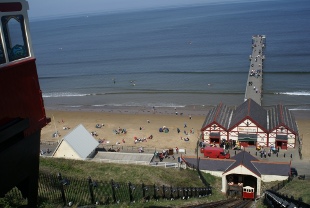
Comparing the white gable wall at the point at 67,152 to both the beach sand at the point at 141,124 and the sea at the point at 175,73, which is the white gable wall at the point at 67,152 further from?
the sea at the point at 175,73

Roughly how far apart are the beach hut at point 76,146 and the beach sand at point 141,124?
20.2 feet

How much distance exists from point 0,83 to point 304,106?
45486 mm

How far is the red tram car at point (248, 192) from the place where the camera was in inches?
751

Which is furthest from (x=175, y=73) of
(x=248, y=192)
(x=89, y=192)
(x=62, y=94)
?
(x=89, y=192)

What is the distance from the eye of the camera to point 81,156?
1000 inches

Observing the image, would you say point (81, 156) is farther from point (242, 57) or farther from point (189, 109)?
point (242, 57)

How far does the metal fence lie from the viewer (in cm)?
966

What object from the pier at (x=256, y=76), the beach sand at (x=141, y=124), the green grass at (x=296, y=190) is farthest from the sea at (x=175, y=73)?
the green grass at (x=296, y=190)

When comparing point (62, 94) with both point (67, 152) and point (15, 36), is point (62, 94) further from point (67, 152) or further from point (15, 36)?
point (15, 36)

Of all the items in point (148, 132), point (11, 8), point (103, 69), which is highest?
point (11, 8)

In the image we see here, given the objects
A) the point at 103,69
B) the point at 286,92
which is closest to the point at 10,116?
the point at 286,92

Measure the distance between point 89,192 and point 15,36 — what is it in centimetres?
765

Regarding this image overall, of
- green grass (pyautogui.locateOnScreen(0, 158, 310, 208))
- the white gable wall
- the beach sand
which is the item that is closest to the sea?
the beach sand

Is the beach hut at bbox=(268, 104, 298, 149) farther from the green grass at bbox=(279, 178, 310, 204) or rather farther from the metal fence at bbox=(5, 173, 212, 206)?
the metal fence at bbox=(5, 173, 212, 206)
